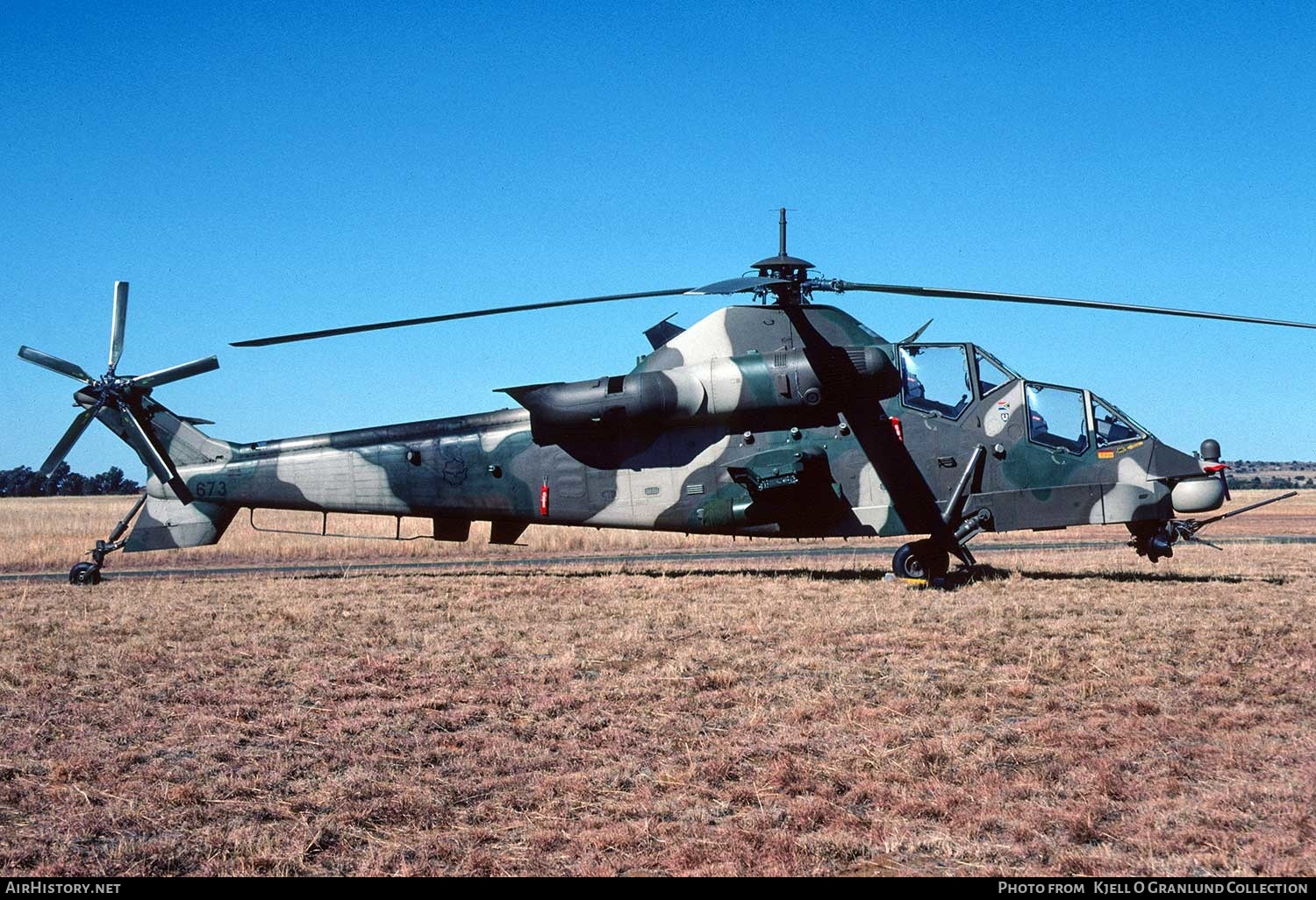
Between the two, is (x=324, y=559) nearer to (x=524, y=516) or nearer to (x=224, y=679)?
(x=524, y=516)

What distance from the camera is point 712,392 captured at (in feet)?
58.9

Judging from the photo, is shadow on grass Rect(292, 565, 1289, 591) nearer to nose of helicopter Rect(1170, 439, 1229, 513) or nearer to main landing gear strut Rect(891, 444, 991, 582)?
main landing gear strut Rect(891, 444, 991, 582)

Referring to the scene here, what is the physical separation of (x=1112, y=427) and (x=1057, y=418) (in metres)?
0.87

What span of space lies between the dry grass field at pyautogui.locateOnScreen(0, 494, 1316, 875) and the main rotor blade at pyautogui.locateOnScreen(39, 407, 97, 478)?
16.5ft

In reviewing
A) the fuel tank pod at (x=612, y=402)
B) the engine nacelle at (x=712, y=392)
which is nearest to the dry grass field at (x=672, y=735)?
the engine nacelle at (x=712, y=392)

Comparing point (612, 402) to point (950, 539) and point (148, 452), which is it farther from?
point (148, 452)

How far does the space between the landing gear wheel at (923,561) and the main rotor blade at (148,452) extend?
1394cm

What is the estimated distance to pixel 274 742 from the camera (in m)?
8.21

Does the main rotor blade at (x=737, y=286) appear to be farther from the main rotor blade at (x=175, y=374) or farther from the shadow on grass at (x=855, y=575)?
the main rotor blade at (x=175, y=374)

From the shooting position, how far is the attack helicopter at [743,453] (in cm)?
1675

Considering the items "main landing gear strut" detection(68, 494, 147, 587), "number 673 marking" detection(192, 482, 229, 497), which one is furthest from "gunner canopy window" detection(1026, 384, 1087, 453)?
"main landing gear strut" detection(68, 494, 147, 587)

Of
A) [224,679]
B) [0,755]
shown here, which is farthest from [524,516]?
[0,755]

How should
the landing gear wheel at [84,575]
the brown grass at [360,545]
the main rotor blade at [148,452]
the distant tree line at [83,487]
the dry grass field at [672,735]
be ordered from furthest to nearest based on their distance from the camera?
the distant tree line at [83,487], the brown grass at [360,545], the main rotor blade at [148,452], the landing gear wheel at [84,575], the dry grass field at [672,735]

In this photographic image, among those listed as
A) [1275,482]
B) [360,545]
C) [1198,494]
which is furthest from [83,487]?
[1275,482]
